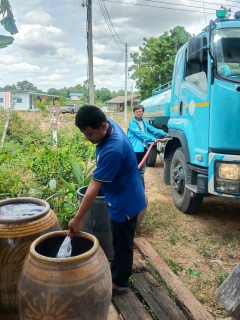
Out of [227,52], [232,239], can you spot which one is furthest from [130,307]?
[227,52]

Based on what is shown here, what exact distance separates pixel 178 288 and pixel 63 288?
1486 millimetres

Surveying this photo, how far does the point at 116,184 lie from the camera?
2389 mm

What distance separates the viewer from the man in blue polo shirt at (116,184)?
212 centimetres

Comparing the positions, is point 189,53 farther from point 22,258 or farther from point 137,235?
point 22,258

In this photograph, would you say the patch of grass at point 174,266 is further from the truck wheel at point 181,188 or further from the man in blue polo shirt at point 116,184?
the truck wheel at point 181,188

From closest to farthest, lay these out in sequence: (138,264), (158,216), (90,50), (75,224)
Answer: (75,224) < (138,264) < (158,216) < (90,50)

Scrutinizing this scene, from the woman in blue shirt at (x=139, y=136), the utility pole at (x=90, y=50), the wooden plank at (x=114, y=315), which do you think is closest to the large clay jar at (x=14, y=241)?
the wooden plank at (x=114, y=315)

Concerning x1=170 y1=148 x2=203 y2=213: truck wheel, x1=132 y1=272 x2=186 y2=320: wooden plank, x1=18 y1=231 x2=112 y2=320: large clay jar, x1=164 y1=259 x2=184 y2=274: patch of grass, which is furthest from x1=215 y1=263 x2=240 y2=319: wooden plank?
x1=170 y1=148 x2=203 y2=213: truck wheel

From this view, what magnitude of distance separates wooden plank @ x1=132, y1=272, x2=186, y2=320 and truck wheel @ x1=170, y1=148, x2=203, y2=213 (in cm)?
177

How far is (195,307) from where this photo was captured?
2.54m

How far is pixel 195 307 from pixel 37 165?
2.88 meters

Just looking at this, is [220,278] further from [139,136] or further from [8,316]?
[139,136]

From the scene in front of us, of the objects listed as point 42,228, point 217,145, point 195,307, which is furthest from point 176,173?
point 42,228

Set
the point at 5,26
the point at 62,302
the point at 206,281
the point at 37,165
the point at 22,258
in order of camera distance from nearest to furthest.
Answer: the point at 62,302, the point at 22,258, the point at 5,26, the point at 206,281, the point at 37,165
